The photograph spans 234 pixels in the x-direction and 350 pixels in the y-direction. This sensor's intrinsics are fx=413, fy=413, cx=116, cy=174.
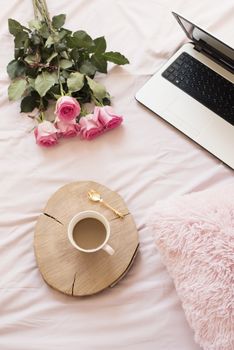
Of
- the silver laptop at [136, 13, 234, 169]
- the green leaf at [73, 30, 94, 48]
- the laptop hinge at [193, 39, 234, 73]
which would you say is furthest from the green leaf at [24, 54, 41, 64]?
the laptop hinge at [193, 39, 234, 73]

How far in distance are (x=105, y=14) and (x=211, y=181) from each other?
0.55 metres

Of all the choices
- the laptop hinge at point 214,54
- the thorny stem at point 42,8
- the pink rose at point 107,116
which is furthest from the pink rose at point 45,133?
the laptop hinge at point 214,54

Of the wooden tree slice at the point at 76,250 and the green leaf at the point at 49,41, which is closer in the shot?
the wooden tree slice at the point at 76,250

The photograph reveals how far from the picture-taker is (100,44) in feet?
3.32

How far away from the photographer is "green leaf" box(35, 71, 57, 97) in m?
0.96

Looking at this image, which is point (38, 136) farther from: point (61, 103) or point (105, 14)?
point (105, 14)

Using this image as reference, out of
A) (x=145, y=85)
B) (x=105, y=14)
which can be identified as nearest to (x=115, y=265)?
(x=145, y=85)

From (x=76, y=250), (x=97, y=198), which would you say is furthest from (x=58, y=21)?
(x=76, y=250)

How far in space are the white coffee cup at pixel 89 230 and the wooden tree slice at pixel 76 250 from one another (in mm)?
29

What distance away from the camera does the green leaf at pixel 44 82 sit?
3.15 feet

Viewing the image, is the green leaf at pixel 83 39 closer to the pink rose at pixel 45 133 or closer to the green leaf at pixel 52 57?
the green leaf at pixel 52 57

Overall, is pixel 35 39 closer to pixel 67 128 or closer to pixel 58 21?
pixel 58 21

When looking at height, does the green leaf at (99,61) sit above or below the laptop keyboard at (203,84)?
below

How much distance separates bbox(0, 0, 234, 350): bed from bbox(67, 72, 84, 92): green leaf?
0.30 feet
